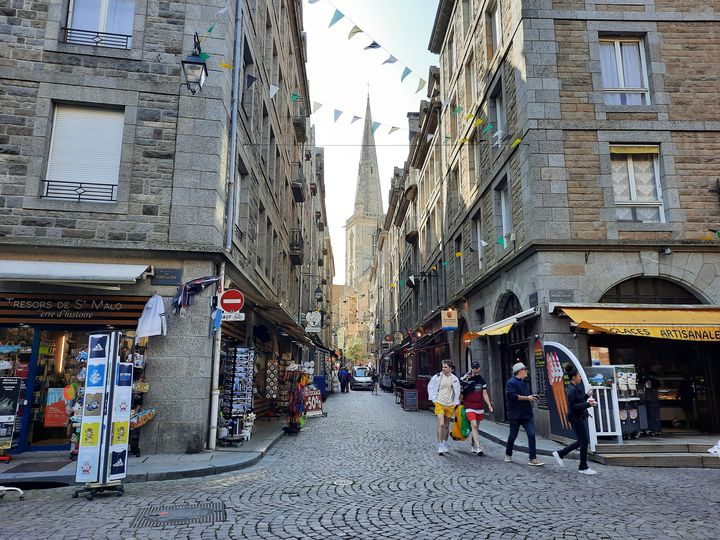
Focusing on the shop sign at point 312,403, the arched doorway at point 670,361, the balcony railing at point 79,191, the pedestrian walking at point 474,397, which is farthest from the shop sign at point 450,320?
the balcony railing at point 79,191

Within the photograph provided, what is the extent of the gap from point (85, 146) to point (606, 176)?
12375 millimetres

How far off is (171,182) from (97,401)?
5.41 metres

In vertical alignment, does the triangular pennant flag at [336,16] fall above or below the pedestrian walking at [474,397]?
above

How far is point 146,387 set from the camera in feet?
32.1

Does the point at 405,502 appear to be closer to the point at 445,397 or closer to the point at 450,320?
the point at 445,397

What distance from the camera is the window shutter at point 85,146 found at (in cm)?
1080

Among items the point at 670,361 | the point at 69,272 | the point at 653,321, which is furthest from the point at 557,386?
the point at 69,272

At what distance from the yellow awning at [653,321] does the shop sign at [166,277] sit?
850cm

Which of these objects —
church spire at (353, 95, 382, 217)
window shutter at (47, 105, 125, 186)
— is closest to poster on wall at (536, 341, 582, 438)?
window shutter at (47, 105, 125, 186)

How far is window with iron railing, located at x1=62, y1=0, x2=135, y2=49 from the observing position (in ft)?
37.3

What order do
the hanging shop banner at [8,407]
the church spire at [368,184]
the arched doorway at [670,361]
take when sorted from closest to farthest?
1. the hanging shop banner at [8,407]
2. the arched doorway at [670,361]
3. the church spire at [368,184]

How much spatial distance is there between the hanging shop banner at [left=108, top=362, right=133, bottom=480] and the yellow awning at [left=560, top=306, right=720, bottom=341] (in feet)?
29.1

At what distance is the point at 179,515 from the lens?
5930 mm

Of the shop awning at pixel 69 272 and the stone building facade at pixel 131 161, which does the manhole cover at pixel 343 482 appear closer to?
the stone building facade at pixel 131 161
